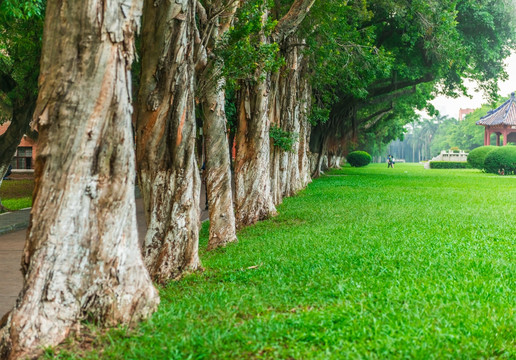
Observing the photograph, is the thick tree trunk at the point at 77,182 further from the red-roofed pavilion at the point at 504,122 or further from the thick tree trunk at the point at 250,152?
the red-roofed pavilion at the point at 504,122

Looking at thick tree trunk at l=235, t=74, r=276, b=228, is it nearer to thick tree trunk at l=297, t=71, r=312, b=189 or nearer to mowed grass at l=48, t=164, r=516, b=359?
mowed grass at l=48, t=164, r=516, b=359

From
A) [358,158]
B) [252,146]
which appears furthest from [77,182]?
[358,158]

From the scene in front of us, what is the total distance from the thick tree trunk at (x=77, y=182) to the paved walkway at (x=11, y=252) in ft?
6.65

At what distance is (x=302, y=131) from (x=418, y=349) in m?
20.3

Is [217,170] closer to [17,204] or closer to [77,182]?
[77,182]

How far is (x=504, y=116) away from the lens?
55938 mm

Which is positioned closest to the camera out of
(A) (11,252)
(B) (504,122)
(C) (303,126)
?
(A) (11,252)

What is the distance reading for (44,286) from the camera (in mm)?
4434

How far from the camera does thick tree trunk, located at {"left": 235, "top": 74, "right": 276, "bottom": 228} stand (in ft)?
41.8

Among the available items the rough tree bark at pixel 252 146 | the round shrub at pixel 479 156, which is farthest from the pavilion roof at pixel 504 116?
the rough tree bark at pixel 252 146

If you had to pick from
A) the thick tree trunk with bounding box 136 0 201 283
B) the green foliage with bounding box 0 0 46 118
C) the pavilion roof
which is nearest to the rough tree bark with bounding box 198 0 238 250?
the thick tree trunk with bounding box 136 0 201 283

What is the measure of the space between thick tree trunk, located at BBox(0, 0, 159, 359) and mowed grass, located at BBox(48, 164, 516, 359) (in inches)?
13.0

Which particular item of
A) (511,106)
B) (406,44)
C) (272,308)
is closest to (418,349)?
(272,308)

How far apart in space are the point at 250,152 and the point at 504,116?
162 feet
